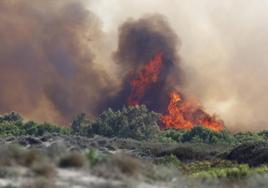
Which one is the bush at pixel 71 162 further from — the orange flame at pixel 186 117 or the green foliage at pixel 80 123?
the orange flame at pixel 186 117

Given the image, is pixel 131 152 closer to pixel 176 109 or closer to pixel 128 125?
pixel 128 125

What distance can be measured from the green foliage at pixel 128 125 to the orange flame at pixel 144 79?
117ft

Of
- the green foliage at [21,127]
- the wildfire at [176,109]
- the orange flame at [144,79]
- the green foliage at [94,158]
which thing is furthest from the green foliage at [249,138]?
the green foliage at [94,158]

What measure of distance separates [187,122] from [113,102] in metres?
23.8

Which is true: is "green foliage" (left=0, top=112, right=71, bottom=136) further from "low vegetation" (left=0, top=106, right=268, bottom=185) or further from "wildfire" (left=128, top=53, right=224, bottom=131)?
"wildfire" (left=128, top=53, right=224, bottom=131)

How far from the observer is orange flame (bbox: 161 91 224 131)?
13888cm

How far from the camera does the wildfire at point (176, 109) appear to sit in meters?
139

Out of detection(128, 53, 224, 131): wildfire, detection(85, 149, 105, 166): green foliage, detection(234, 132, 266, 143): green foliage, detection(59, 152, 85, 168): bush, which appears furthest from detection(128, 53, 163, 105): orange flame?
detection(59, 152, 85, 168): bush

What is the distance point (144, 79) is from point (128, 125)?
4362 centimetres

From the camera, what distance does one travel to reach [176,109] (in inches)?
5522

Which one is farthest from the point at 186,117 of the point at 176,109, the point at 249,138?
the point at 249,138

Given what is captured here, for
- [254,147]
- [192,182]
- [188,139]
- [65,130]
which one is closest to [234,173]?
[192,182]

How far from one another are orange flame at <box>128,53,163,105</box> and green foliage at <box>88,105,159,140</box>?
117 ft

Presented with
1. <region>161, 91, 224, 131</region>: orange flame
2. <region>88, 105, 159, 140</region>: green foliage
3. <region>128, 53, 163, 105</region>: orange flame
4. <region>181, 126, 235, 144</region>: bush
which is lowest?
<region>181, 126, 235, 144</region>: bush
